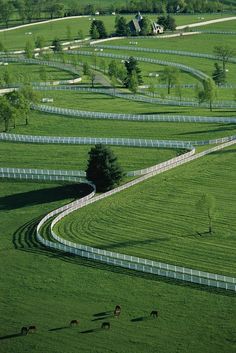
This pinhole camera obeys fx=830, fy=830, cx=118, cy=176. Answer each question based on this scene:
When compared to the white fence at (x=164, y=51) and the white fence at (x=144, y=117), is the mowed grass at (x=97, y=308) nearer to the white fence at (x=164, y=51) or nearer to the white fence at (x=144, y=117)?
the white fence at (x=144, y=117)

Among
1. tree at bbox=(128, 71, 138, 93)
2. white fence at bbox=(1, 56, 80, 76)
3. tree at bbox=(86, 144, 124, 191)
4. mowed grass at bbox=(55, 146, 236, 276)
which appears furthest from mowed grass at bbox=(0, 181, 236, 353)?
white fence at bbox=(1, 56, 80, 76)

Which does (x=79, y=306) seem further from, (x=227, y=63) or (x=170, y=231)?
(x=227, y=63)

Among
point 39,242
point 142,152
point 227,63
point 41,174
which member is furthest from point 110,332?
point 227,63

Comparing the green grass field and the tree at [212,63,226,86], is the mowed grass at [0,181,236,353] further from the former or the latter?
the tree at [212,63,226,86]

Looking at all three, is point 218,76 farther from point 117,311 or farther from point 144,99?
point 117,311

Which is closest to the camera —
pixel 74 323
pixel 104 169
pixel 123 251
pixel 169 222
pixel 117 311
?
pixel 74 323

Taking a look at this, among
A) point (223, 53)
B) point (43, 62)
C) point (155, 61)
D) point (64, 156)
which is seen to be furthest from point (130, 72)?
point (64, 156)

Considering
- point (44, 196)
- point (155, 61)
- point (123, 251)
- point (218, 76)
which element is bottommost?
point (123, 251)
